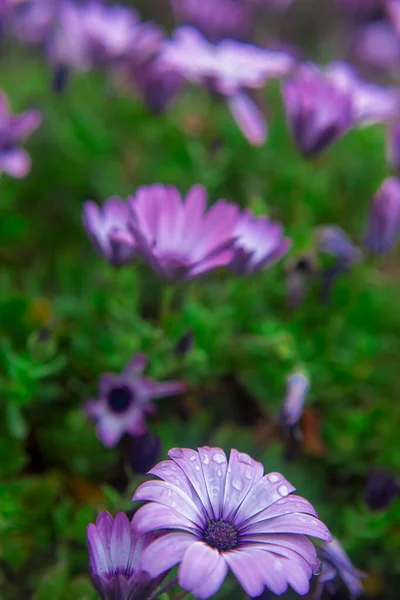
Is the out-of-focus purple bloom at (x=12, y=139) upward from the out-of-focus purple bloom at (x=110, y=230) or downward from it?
upward

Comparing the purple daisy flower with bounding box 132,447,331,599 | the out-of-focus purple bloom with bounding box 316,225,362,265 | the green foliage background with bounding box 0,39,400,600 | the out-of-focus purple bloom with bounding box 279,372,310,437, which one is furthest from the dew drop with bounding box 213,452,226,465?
the out-of-focus purple bloom with bounding box 316,225,362,265

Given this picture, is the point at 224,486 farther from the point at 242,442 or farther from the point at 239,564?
the point at 242,442

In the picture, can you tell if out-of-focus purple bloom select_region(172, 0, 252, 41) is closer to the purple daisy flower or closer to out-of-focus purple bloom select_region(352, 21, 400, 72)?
out-of-focus purple bloom select_region(352, 21, 400, 72)

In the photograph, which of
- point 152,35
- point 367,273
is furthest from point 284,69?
point 367,273

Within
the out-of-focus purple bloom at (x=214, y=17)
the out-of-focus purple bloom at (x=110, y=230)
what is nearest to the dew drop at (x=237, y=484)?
the out-of-focus purple bloom at (x=110, y=230)

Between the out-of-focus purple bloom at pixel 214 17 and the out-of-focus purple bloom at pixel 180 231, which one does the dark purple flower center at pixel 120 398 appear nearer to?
the out-of-focus purple bloom at pixel 180 231

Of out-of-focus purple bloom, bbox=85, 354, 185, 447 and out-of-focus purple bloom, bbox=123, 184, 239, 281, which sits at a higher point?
out-of-focus purple bloom, bbox=123, 184, 239, 281
